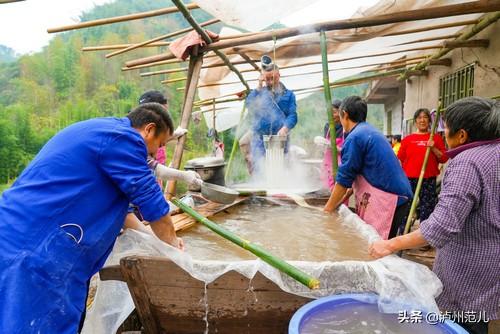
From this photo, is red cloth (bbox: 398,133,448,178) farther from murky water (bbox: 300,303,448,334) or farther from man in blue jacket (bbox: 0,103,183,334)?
man in blue jacket (bbox: 0,103,183,334)

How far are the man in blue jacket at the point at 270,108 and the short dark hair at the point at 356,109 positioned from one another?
209 centimetres

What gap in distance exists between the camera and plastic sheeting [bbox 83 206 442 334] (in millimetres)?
1799

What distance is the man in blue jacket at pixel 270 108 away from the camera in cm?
557

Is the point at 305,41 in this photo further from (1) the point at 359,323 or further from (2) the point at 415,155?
(1) the point at 359,323

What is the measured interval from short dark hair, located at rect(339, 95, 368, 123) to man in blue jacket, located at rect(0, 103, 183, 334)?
212 centimetres


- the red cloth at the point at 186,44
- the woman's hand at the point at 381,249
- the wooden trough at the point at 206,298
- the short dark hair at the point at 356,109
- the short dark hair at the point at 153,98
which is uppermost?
the red cloth at the point at 186,44

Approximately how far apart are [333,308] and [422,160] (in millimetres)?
4158

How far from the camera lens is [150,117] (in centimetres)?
210

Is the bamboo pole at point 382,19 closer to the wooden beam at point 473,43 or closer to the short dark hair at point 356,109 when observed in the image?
the short dark hair at point 356,109

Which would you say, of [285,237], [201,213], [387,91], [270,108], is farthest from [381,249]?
[387,91]

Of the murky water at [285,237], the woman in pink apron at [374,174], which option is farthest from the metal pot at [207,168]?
the woman in pink apron at [374,174]

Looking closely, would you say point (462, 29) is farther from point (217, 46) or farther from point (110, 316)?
point (110, 316)

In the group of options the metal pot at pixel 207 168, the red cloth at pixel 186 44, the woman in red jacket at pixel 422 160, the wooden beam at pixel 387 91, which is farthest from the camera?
the wooden beam at pixel 387 91

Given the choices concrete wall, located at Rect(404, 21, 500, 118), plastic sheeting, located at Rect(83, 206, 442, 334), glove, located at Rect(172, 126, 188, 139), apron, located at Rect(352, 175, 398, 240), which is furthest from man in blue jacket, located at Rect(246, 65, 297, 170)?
plastic sheeting, located at Rect(83, 206, 442, 334)
